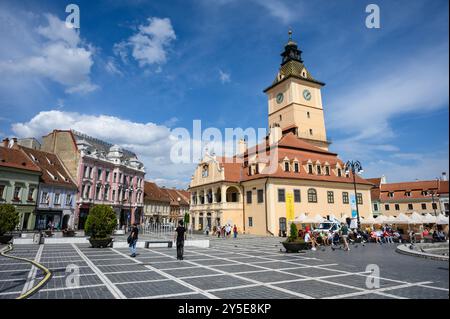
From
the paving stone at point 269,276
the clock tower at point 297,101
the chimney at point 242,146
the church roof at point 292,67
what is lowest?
the paving stone at point 269,276

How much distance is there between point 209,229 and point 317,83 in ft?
126

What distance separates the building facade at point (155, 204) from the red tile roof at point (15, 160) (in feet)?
98.5

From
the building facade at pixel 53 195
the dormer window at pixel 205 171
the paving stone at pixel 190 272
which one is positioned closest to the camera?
the paving stone at pixel 190 272

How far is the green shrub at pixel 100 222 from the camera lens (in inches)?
822

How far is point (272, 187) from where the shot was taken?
38.1 m

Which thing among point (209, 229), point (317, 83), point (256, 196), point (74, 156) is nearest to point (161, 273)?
point (256, 196)

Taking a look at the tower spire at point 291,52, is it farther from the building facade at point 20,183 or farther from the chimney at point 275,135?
the building facade at point 20,183

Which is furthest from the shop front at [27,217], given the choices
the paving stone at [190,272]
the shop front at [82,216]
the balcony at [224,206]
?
the paving stone at [190,272]

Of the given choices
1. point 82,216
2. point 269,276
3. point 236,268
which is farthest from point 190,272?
point 82,216

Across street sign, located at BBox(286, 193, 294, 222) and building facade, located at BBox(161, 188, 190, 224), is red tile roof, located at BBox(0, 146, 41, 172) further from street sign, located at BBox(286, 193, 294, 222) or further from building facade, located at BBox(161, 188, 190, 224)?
building facade, located at BBox(161, 188, 190, 224)

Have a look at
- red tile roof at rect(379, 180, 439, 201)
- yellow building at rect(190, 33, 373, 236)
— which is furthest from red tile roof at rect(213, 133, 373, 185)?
red tile roof at rect(379, 180, 439, 201)

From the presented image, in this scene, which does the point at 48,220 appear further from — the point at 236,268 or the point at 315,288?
the point at 315,288

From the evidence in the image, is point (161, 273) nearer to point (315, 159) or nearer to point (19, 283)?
point (19, 283)
